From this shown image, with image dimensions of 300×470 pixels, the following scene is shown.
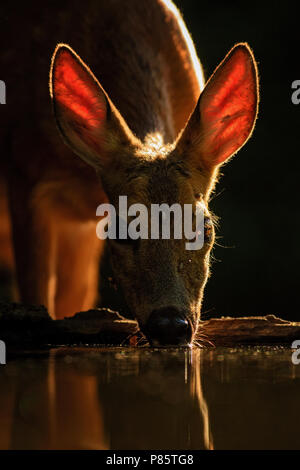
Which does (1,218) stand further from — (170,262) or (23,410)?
(23,410)

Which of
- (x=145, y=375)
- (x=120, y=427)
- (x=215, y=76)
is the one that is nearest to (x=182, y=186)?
(x=215, y=76)

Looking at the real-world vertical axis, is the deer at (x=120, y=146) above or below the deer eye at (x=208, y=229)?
above

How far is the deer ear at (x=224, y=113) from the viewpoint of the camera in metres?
2.91

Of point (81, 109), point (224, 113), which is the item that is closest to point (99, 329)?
point (81, 109)

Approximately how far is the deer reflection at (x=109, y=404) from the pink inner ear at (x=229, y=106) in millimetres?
1199

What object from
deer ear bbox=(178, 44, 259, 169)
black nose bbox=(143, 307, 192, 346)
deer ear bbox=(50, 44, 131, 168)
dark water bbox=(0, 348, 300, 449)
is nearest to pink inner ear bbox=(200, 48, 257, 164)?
deer ear bbox=(178, 44, 259, 169)

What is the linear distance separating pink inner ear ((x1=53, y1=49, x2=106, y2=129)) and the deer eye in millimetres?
638

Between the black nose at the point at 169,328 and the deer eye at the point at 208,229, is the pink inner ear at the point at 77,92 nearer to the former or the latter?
the deer eye at the point at 208,229

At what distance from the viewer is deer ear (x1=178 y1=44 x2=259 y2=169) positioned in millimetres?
2914

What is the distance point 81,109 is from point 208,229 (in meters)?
0.77

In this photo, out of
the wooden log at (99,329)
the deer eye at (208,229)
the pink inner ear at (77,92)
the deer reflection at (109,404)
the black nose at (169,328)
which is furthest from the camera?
the pink inner ear at (77,92)

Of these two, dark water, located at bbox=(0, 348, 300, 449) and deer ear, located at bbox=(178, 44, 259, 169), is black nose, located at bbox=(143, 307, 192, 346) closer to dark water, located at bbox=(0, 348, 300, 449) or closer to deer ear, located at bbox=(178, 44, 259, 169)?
dark water, located at bbox=(0, 348, 300, 449)

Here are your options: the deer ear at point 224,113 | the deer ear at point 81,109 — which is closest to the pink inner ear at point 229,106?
the deer ear at point 224,113
